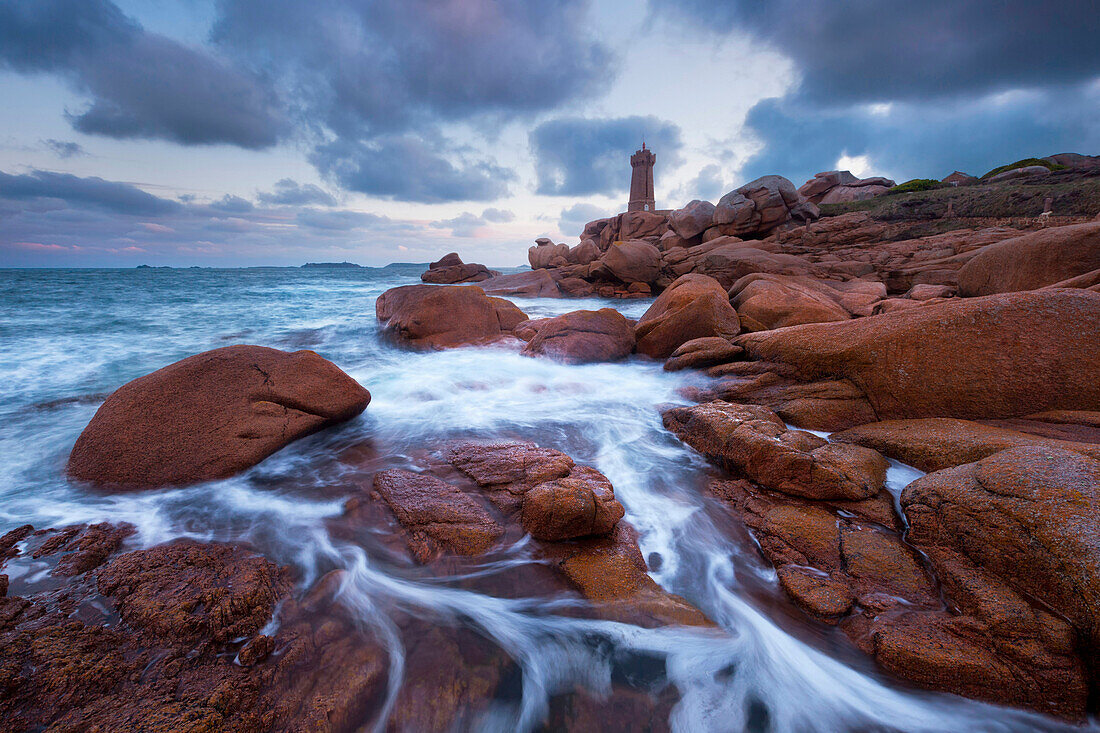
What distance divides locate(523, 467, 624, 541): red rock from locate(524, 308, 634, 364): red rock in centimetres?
481

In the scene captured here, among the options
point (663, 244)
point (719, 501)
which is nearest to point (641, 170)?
point (663, 244)

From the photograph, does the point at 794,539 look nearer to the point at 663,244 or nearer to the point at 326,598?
the point at 326,598

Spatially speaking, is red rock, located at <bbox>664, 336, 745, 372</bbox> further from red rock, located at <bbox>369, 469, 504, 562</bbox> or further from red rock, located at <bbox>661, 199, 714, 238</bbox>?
red rock, located at <bbox>661, 199, 714, 238</bbox>

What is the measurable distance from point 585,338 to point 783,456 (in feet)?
15.9

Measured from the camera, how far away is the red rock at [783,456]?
3010 millimetres

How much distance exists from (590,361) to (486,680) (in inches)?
231

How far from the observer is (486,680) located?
2.02 metres

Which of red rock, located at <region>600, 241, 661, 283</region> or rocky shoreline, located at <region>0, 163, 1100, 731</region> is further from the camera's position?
red rock, located at <region>600, 241, 661, 283</region>

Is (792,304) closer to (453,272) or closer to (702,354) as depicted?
(702,354)

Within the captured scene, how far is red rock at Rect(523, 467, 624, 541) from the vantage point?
2715mm

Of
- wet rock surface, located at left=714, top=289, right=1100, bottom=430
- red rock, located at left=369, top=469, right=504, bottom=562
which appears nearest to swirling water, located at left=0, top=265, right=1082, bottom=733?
red rock, located at left=369, top=469, right=504, bottom=562

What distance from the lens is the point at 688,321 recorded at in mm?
7191

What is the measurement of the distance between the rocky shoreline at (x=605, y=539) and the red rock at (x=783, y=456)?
0.07 ft

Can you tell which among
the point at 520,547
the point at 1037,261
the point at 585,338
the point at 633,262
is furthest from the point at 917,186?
the point at 520,547
